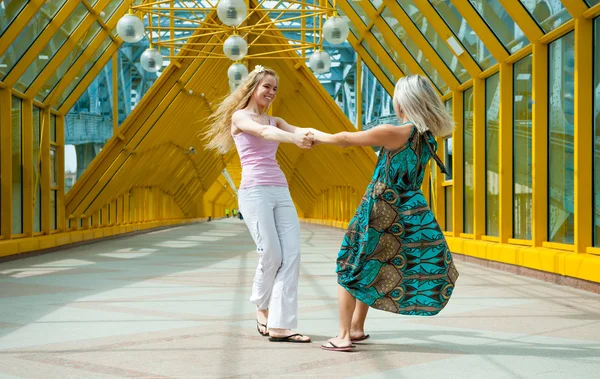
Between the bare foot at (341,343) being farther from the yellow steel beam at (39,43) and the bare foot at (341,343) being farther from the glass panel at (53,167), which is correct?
the glass panel at (53,167)

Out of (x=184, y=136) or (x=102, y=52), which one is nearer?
(x=102, y=52)

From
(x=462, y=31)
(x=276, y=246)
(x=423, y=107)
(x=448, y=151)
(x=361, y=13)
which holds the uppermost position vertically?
(x=361, y=13)

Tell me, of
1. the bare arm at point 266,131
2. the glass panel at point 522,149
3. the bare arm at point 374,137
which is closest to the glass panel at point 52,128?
the glass panel at point 522,149

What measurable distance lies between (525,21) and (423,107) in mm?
5956

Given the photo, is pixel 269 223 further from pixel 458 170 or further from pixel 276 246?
pixel 458 170

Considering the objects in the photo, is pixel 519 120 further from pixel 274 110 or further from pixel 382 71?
pixel 274 110

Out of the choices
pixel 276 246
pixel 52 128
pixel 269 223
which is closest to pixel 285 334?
pixel 276 246

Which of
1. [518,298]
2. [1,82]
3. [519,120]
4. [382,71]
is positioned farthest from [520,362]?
[382,71]

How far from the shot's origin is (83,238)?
63.5ft

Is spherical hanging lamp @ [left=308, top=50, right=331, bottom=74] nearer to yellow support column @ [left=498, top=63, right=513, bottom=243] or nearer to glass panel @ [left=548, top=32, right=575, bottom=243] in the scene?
yellow support column @ [left=498, top=63, right=513, bottom=243]

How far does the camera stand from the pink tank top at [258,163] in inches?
208

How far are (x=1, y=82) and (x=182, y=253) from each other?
4492mm

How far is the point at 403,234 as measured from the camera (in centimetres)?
483

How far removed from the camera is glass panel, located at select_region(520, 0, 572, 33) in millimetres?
9469
